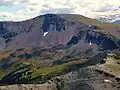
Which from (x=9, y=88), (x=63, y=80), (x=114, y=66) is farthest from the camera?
(x=114, y=66)

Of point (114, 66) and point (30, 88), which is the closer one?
point (30, 88)

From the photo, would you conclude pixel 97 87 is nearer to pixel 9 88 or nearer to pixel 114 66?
pixel 114 66

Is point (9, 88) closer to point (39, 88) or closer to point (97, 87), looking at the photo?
point (39, 88)

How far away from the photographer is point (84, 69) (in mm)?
41719

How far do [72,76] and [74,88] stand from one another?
151cm

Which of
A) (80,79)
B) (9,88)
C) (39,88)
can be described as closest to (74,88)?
(80,79)

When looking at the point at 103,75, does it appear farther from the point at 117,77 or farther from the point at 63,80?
the point at 63,80

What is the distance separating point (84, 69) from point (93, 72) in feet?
3.70

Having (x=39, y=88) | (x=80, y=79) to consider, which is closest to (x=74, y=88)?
(x=80, y=79)

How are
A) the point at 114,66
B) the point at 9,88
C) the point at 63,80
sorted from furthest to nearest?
the point at 114,66 → the point at 63,80 → the point at 9,88

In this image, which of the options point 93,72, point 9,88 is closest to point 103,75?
point 93,72

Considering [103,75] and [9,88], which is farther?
[103,75]

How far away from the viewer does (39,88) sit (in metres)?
39.6

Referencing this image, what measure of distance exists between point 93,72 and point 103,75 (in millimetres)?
1183
